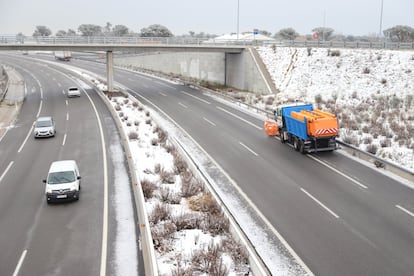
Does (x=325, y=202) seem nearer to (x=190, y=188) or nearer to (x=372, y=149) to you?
(x=190, y=188)

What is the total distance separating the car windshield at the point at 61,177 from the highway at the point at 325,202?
784cm

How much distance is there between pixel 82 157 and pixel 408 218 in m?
18.2

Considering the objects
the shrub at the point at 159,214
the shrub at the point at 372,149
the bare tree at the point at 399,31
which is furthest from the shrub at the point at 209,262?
the bare tree at the point at 399,31

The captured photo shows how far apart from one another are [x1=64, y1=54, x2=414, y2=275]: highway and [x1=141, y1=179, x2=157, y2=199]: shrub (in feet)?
13.7

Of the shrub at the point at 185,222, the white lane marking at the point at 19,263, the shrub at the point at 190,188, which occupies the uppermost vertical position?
the shrub at the point at 190,188

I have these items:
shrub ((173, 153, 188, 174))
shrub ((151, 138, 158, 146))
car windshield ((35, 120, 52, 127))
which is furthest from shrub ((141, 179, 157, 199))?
car windshield ((35, 120, 52, 127))

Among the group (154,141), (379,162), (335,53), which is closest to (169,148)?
(154,141)

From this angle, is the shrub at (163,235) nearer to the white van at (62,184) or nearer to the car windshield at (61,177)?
the white van at (62,184)

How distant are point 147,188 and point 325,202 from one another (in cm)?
781

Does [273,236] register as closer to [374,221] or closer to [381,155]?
Answer: [374,221]

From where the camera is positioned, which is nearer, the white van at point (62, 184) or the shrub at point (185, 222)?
the shrub at point (185, 222)

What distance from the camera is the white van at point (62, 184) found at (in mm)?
18344

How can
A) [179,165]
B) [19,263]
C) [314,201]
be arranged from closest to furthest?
[19,263], [314,201], [179,165]

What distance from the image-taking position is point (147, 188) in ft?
62.2
